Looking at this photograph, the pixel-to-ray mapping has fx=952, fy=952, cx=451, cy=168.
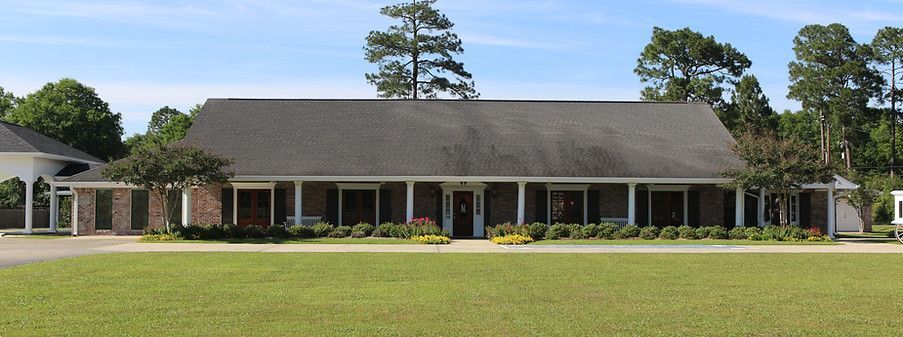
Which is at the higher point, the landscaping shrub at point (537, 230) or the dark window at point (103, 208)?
the dark window at point (103, 208)

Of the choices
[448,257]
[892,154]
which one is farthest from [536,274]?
[892,154]

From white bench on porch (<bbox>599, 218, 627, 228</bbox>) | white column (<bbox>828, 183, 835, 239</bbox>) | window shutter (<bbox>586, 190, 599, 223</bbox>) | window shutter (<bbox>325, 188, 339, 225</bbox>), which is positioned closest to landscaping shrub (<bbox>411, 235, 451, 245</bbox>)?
window shutter (<bbox>325, 188, 339, 225</bbox>)

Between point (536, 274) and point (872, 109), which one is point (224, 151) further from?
point (872, 109)

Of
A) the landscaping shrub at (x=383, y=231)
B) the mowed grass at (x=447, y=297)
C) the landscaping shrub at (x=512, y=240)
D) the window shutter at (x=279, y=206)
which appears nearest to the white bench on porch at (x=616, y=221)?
the landscaping shrub at (x=512, y=240)

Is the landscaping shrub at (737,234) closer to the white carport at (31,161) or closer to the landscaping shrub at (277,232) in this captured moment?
the landscaping shrub at (277,232)

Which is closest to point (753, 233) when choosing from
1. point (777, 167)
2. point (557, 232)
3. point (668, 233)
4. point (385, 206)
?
point (777, 167)

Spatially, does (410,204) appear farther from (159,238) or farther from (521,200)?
(159,238)

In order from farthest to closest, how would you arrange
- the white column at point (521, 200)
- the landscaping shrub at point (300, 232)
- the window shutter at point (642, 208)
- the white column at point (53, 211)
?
the white column at point (53, 211) < the window shutter at point (642, 208) < the white column at point (521, 200) < the landscaping shrub at point (300, 232)

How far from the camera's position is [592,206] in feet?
119

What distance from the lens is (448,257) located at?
74.3 feet

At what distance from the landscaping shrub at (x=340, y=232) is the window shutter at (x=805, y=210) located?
57.0 ft

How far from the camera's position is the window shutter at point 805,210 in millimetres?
36594

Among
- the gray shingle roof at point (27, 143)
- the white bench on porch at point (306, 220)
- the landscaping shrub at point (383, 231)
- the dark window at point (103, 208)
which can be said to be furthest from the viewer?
the gray shingle roof at point (27, 143)

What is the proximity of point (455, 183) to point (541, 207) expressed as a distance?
3449mm
